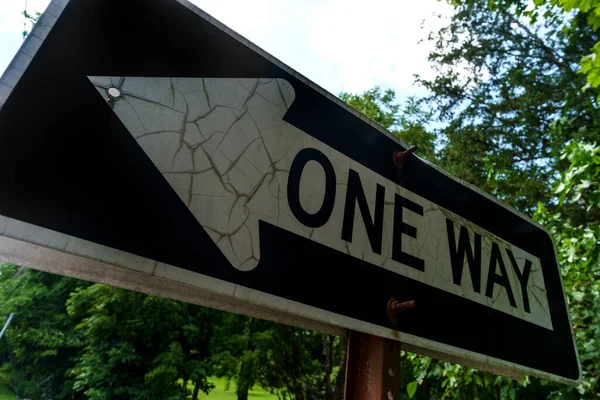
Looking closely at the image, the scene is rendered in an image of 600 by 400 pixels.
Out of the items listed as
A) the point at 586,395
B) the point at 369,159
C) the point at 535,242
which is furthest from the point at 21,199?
the point at 586,395

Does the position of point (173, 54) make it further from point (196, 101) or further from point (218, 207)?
point (218, 207)

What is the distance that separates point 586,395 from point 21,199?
9.78 feet

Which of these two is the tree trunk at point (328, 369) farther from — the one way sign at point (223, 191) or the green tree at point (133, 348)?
the one way sign at point (223, 191)

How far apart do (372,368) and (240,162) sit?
50 centimetres

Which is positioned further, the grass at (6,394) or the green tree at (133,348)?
the grass at (6,394)

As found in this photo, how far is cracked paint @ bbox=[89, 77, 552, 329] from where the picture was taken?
2.23ft

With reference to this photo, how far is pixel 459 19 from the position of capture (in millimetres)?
9039

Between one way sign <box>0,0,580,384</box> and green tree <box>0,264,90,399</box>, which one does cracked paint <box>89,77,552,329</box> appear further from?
green tree <box>0,264,90,399</box>

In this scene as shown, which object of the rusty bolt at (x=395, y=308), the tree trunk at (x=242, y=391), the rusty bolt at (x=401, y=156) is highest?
the tree trunk at (x=242, y=391)

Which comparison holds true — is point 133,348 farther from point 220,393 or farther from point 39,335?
point 220,393

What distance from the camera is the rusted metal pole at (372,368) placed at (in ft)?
2.93

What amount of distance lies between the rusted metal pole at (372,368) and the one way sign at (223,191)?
1.8 inches

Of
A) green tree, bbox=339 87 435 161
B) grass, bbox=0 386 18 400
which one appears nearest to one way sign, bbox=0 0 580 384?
green tree, bbox=339 87 435 161

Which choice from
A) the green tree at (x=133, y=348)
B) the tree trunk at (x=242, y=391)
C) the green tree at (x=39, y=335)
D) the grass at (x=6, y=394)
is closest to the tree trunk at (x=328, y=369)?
the tree trunk at (x=242, y=391)
